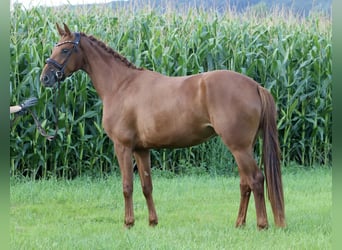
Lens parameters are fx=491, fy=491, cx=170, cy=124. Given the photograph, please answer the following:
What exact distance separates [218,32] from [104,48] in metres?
4.42

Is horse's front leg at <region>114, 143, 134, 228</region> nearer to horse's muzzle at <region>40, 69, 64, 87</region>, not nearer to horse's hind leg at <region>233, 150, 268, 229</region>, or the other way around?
horse's muzzle at <region>40, 69, 64, 87</region>

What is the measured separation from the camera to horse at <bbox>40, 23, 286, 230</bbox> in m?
4.74

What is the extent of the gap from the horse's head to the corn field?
269 cm

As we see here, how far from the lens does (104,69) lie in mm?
5574

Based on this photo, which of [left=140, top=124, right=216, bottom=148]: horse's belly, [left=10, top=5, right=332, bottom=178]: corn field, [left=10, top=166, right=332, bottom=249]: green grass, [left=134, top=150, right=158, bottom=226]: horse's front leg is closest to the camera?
[left=10, top=166, right=332, bottom=249]: green grass

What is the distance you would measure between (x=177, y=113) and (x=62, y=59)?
141 cm

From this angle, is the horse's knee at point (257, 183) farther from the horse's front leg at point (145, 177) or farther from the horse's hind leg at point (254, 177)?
the horse's front leg at point (145, 177)

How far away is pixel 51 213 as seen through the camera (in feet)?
20.0

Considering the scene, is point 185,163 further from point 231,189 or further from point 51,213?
point 51,213

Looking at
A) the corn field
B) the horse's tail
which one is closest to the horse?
the horse's tail

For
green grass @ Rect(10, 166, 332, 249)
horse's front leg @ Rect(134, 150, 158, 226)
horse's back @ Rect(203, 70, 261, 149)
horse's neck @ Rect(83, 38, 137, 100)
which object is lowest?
green grass @ Rect(10, 166, 332, 249)

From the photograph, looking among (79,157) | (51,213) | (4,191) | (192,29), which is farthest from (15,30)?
(4,191)

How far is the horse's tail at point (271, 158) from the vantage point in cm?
471

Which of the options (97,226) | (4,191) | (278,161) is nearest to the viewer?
(4,191)
